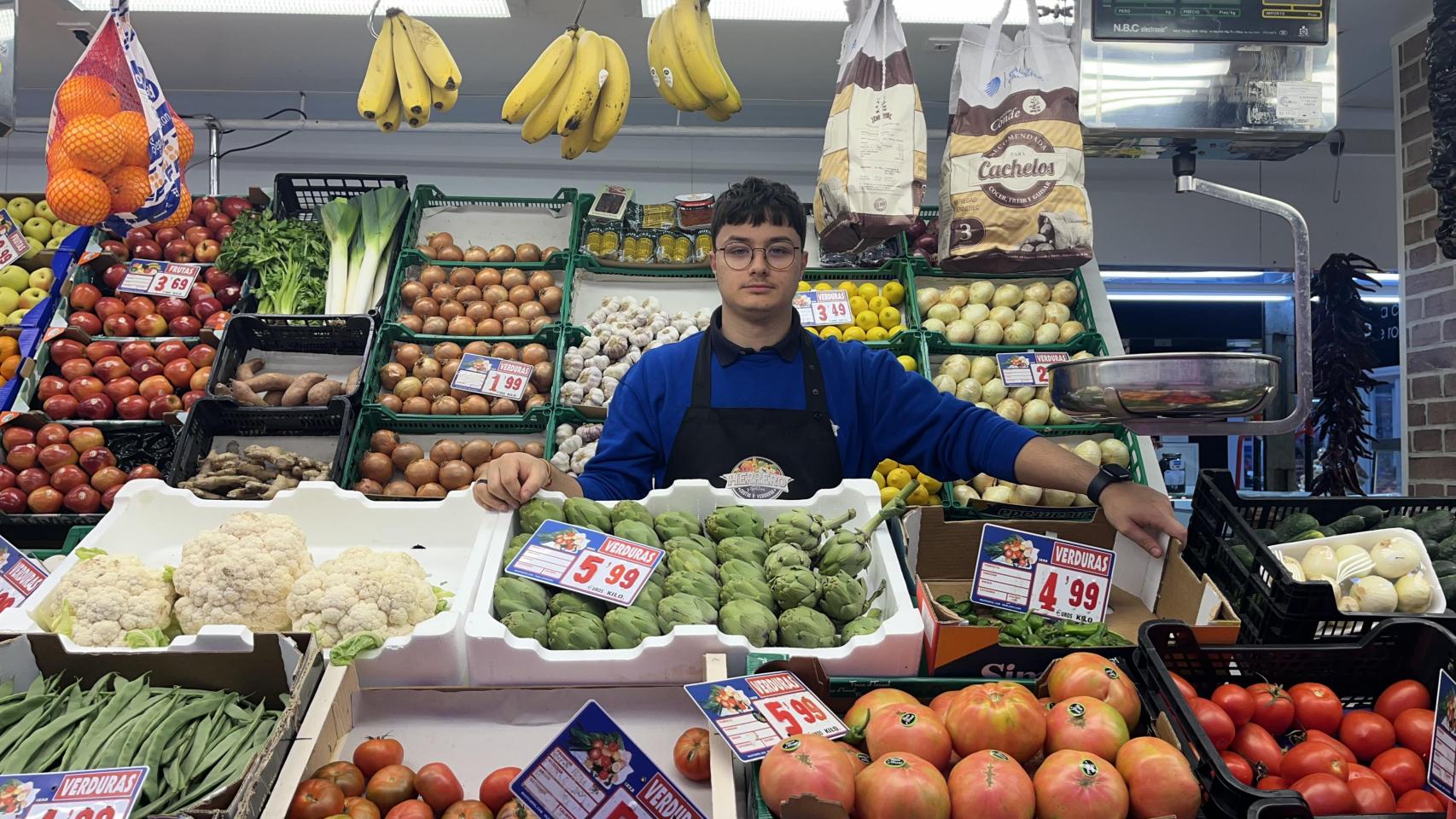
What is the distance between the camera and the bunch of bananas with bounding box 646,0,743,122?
3020 millimetres

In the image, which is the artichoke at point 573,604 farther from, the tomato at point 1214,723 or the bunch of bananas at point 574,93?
the bunch of bananas at point 574,93

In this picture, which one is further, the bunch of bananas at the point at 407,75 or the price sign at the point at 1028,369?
the price sign at the point at 1028,369

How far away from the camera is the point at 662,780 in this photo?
135cm

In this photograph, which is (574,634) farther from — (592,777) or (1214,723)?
(1214,723)

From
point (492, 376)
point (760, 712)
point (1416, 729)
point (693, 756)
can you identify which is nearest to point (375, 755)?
point (693, 756)

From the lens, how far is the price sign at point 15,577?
2.10 metres

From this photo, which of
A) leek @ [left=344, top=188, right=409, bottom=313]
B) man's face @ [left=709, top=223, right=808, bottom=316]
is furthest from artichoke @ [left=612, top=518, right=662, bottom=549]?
leek @ [left=344, top=188, right=409, bottom=313]

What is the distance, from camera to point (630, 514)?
2059mm

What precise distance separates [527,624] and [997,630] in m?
0.86

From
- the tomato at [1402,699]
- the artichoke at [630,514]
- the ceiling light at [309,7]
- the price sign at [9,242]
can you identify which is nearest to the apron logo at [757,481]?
the artichoke at [630,514]

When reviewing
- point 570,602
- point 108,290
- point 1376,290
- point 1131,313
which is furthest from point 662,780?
point 1376,290

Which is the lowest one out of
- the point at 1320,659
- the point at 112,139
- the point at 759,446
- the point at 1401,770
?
the point at 1401,770

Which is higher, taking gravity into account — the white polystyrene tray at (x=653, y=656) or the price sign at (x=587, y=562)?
the price sign at (x=587, y=562)

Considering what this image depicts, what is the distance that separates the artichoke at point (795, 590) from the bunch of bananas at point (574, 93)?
2.02 m
